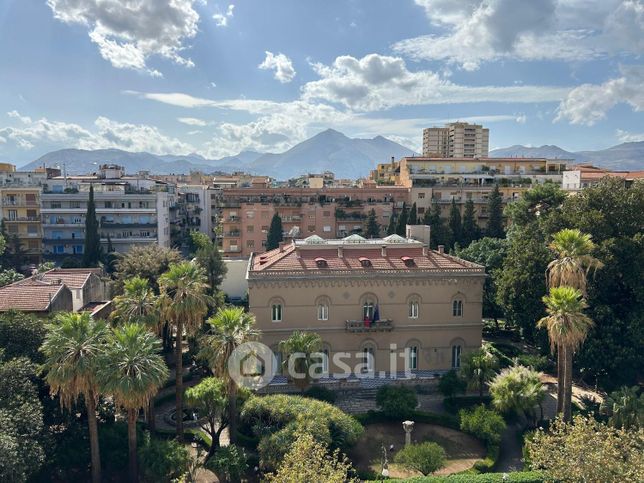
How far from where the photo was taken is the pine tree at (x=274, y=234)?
250 ft

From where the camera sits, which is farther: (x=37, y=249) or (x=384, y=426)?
(x=37, y=249)

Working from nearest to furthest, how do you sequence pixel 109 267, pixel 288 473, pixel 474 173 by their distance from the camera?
pixel 288 473 → pixel 109 267 → pixel 474 173

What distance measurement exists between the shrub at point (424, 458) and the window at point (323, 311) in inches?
581

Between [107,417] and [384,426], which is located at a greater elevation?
[107,417]

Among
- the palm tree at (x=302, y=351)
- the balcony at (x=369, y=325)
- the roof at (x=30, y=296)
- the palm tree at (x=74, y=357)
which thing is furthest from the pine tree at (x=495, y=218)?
the palm tree at (x=74, y=357)

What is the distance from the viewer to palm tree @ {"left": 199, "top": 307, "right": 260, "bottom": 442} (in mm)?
27547

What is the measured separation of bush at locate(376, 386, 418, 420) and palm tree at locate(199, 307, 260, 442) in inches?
402

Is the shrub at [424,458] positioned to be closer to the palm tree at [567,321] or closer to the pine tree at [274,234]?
the palm tree at [567,321]

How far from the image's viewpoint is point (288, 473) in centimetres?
2123

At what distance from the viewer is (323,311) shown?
40500 mm

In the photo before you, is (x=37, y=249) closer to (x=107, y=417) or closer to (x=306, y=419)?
(x=107, y=417)

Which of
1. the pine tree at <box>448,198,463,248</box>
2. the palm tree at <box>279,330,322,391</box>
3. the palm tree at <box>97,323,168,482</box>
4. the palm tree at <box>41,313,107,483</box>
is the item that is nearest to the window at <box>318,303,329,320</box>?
the palm tree at <box>279,330,322,391</box>

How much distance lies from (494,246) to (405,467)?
33334mm

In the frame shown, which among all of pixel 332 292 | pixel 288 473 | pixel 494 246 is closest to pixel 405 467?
pixel 288 473
